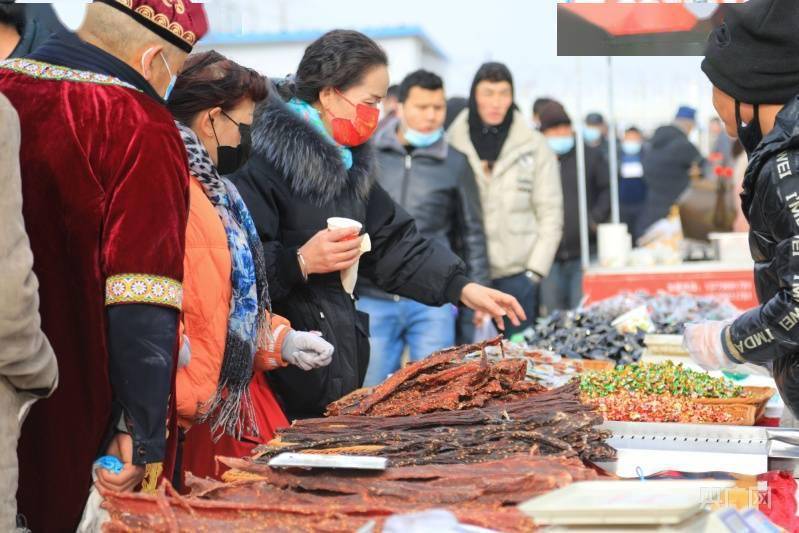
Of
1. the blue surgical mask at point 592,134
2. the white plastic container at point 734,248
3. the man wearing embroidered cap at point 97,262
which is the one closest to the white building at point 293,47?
the blue surgical mask at point 592,134

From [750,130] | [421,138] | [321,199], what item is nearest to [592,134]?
[421,138]

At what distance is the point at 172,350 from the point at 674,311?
3.59m

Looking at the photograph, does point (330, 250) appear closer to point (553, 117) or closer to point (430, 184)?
point (430, 184)

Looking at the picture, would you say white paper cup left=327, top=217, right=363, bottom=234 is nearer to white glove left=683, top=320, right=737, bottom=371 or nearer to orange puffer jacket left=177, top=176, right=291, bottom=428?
orange puffer jacket left=177, top=176, right=291, bottom=428

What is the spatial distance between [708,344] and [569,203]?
7112 mm

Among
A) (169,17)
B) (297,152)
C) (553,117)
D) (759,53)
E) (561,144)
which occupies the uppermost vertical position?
(169,17)

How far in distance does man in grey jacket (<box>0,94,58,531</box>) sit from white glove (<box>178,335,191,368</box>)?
53cm

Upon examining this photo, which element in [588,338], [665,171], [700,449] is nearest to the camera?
[700,449]

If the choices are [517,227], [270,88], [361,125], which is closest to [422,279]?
[361,125]

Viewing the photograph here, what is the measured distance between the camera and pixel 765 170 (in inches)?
120

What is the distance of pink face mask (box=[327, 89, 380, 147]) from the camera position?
4.15 meters

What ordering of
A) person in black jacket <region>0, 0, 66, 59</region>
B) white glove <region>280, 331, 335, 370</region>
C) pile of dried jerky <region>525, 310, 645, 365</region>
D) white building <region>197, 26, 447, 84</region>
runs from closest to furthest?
white glove <region>280, 331, 335, 370</region>, person in black jacket <region>0, 0, 66, 59</region>, pile of dried jerky <region>525, 310, 645, 365</region>, white building <region>197, 26, 447, 84</region>

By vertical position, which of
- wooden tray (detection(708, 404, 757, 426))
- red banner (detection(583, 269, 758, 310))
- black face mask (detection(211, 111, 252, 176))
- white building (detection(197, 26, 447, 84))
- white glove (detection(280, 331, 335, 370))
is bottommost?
red banner (detection(583, 269, 758, 310))

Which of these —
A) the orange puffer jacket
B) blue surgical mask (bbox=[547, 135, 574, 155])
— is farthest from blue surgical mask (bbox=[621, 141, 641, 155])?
the orange puffer jacket
